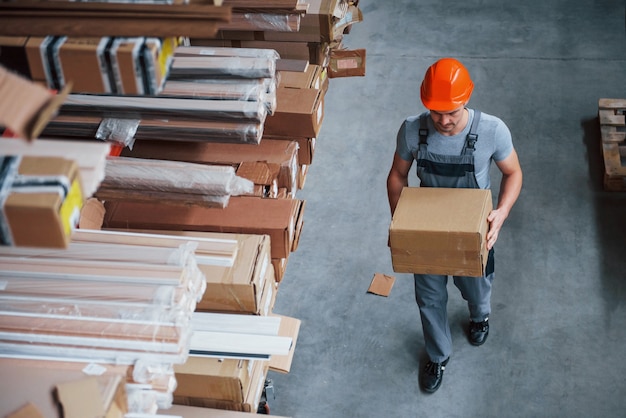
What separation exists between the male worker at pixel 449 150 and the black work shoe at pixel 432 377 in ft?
1.14

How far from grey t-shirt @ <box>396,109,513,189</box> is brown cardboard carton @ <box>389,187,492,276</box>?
0.21 m

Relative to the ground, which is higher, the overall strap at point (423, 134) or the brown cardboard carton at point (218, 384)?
the overall strap at point (423, 134)

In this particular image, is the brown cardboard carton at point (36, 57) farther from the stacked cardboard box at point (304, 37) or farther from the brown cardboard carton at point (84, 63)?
the stacked cardboard box at point (304, 37)

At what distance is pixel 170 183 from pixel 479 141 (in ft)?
5.80

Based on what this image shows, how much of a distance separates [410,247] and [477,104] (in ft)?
12.9

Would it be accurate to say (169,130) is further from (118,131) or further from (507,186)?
(507,186)

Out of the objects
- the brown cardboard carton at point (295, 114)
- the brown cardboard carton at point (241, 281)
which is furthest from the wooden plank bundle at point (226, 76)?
the brown cardboard carton at point (241, 281)

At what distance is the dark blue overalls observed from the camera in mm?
4391

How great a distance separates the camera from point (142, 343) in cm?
286

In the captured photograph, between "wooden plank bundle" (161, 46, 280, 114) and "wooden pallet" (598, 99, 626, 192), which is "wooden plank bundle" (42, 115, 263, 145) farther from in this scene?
"wooden pallet" (598, 99, 626, 192)

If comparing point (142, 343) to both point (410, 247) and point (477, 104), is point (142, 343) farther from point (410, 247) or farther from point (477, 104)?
point (477, 104)

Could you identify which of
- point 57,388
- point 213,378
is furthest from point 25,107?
point 213,378

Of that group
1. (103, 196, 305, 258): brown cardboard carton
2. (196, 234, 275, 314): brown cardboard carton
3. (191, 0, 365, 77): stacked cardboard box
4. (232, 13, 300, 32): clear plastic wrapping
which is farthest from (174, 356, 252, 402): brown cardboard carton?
(191, 0, 365, 77): stacked cardboard box

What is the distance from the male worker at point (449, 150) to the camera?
414cm
